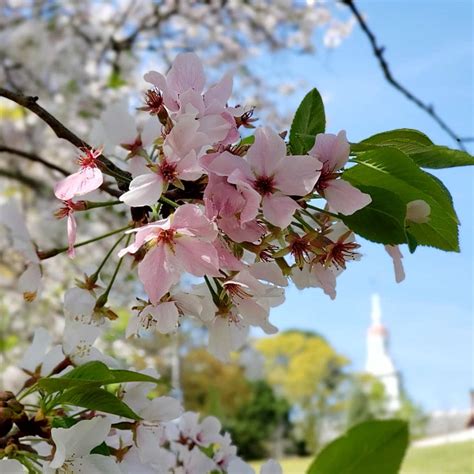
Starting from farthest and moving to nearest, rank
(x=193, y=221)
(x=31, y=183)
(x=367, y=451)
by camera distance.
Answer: (x=31, y=183) → (x=367, y=451) → (x=193, y=221)

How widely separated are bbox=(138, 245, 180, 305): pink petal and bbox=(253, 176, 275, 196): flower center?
50mm

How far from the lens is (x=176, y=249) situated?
0.97 feet

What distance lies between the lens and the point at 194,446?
0.50 metres

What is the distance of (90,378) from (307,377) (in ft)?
34.2

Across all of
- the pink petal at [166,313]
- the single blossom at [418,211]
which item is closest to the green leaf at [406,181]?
the single blossom at [418,211]

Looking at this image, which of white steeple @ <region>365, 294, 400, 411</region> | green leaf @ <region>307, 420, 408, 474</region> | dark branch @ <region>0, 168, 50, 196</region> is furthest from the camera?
white steeple @ <region>365, 294, 400, 411</region>

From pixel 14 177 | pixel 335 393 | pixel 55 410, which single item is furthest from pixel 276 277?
pixel 335 393

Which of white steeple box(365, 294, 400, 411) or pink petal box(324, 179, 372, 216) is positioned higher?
pink petal box(324, 179, 372, 216)

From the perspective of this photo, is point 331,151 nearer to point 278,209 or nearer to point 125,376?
point 278,209

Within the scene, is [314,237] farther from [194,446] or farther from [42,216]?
[42,216]

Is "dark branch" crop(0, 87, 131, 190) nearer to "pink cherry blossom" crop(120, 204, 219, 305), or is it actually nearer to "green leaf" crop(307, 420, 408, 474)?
"pink cherry blossom" crop(120, 204, 219, 305)

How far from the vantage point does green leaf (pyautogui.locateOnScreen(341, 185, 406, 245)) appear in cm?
30

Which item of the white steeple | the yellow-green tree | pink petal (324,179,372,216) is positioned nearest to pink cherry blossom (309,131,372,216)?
pink petal (324,179,372,216)

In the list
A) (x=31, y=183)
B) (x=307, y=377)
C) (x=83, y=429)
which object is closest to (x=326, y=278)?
(x=83, y=429)
